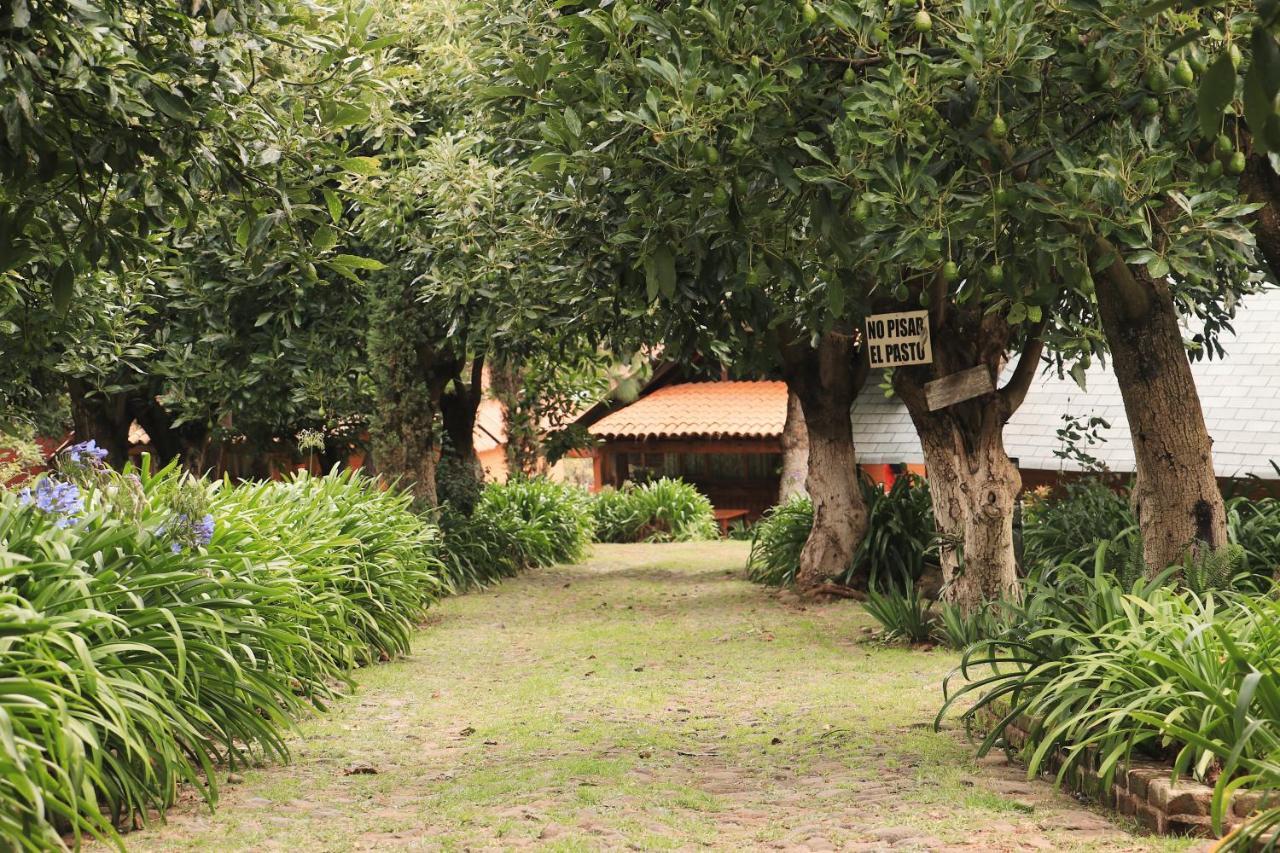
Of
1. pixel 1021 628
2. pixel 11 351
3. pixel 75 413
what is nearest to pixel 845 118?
pixel 1021 628

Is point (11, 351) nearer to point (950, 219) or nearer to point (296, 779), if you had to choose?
point (296, 779)

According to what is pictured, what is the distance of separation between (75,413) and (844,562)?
9965 mm

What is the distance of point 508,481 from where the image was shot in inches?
807

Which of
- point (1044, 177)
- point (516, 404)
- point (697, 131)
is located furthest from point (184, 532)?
point (516, 404)

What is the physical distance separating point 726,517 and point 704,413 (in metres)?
2.07

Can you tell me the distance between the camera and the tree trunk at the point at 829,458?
44.3 feet

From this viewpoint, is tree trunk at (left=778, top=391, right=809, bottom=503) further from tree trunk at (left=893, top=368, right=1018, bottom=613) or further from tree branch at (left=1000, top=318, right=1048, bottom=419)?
tree trunk at (left=893, top=368, right=1018, bottom=613)

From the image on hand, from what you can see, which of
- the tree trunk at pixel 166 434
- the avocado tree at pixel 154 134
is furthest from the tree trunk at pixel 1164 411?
the tree trunk at pixel 166 434

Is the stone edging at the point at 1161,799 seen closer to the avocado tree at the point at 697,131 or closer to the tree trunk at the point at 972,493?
the avocado tree at the point at 697,131

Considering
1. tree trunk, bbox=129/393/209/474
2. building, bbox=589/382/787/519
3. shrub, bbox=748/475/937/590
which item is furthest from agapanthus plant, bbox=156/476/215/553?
building, bbox=589/382/787/519

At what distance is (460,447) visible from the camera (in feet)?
59.8

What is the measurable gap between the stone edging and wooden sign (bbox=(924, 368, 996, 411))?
4559mm

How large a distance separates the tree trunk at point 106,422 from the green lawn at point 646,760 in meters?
6.99

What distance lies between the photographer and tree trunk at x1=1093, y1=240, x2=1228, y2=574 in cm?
625
